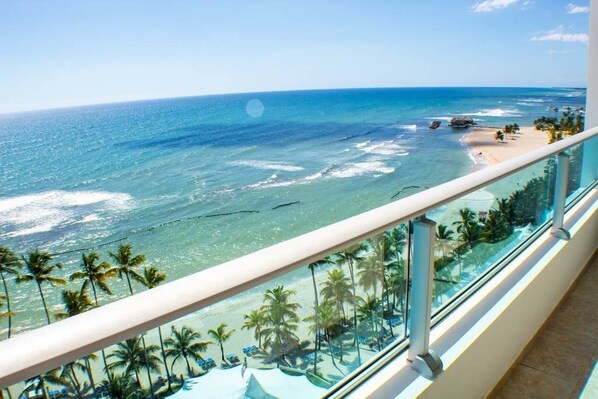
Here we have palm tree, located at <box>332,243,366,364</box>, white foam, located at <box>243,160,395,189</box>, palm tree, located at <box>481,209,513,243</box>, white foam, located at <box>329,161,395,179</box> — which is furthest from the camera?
white foam, located at <box>329,161,395,179</box>

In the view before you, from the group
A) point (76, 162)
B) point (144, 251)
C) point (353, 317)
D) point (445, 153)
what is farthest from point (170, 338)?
point (76, 162)

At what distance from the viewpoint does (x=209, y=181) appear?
38781mm

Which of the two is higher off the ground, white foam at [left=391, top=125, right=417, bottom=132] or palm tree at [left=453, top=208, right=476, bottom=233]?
palm tree at [left=453, top=208, right=476, bottom=233]

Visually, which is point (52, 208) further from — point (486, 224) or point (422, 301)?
point (422, 301)

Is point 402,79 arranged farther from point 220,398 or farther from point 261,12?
point 220,398

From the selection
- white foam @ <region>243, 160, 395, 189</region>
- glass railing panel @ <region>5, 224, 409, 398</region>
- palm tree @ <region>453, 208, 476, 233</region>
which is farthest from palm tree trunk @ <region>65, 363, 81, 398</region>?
white foam @ <region>243, 160, 395, 189</region>

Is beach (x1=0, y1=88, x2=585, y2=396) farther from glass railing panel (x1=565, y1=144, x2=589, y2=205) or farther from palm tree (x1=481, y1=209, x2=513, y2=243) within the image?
glass railing panel (x1=565, y1=144, x2=589, y2=205)

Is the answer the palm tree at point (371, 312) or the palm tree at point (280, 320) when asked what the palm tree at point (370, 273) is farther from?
the palm tree at point (280, 320)

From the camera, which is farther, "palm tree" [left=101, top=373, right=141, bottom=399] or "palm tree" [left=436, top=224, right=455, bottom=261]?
"palm tree" [left=436, top=224, right=455, bottom=261]

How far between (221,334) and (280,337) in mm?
175

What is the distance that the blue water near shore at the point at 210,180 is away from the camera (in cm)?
2778

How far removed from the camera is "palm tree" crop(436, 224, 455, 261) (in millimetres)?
1284

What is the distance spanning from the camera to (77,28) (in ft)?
245

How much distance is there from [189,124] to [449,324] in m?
80.8
